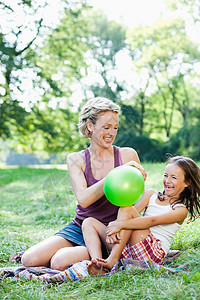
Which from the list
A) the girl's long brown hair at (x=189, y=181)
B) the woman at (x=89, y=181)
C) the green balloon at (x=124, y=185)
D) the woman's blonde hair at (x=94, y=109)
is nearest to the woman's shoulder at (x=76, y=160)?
the woman at (x=89, y=181)

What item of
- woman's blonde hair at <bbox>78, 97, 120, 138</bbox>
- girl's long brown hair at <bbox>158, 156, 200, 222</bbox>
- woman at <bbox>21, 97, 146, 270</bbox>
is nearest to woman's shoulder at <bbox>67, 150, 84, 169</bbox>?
woman at <bbox>21, 97, 146, 270</bbox>

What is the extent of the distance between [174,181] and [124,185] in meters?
0.65

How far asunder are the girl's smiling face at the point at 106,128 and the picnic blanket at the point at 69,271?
115 centimetres

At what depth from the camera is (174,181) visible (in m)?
3.21

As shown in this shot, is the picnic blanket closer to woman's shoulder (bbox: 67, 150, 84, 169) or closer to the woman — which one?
the woman

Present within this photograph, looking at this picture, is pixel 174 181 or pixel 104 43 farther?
pixel 104 43

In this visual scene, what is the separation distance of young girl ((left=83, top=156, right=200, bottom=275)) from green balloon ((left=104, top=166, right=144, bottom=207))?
0.16m

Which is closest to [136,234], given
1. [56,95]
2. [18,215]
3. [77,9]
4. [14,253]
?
[14,253]

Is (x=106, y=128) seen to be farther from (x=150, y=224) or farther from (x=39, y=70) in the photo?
(x=39, y=70)

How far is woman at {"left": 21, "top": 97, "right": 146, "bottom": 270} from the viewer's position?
10.1 feet

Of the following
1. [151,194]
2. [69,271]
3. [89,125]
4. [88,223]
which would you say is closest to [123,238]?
[88,223]

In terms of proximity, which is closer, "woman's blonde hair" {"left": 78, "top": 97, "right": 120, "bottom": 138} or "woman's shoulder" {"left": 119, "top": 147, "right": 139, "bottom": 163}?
"woman's blonde hair" {"left": 78, "top": 97, "right": 120, "bottom": 138}

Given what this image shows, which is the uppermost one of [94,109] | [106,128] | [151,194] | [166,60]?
[166,60]

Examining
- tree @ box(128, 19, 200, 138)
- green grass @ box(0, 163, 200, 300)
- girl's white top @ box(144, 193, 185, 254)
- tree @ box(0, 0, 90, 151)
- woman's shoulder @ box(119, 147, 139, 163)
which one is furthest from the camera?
tree @ box(128, 19, 200, 138)
